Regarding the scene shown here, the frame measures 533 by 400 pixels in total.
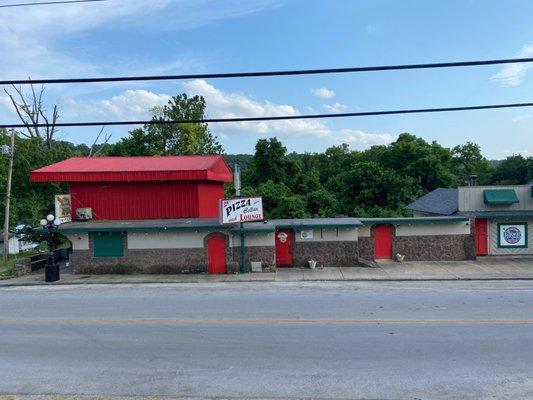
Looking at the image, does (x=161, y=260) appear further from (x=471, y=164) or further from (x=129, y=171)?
(x=471, y=164)

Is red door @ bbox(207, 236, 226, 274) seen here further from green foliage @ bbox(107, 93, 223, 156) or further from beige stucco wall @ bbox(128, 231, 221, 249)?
green foliage @ bbox(107, 93, 223, 156)

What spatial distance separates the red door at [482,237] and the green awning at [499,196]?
1091 millimetres

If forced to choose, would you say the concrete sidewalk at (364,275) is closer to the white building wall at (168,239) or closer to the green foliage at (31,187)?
the white building wall at (168,239)

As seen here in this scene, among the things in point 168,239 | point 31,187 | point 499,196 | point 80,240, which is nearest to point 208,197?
point 168,239

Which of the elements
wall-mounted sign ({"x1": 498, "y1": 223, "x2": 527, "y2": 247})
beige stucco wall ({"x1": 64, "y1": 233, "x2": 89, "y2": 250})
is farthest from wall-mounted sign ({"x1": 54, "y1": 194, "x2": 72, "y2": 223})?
wall-mounted sign ({"x1": 498, "y1": 223, "x2": 527, "y2": 247})

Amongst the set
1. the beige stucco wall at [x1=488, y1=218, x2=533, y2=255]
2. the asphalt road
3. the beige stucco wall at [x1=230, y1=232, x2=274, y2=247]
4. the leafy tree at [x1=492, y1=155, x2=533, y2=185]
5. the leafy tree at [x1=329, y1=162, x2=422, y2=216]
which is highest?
the leafy tree at [x1=492, y1=155, x2=533, y2=185]

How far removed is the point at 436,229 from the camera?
21.6 m

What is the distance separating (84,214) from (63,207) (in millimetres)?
1054

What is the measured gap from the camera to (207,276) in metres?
19.4

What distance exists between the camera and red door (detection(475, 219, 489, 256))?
74.2ft

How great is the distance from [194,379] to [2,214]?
34986 mm

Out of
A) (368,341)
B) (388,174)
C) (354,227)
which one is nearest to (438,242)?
(354,227)

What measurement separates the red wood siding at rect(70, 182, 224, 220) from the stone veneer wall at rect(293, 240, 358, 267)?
18.6 feet

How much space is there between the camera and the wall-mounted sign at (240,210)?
19266 mm
